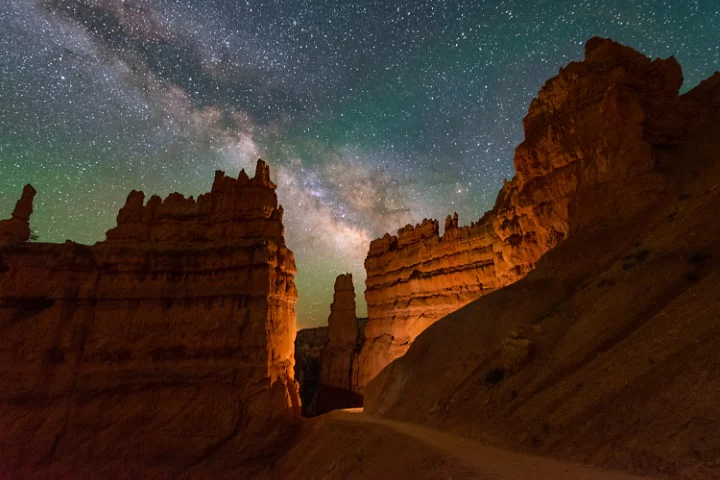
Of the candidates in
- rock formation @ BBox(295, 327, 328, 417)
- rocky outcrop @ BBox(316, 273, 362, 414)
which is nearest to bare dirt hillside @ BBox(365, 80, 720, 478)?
rocky outcrop @ BBox(316, 273, 362, 414)

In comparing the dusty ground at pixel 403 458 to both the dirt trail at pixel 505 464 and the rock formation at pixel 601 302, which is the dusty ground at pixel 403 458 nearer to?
the dirt trail at pixel 505 464

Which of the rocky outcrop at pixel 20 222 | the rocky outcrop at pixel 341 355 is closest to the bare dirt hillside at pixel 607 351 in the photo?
the rocky outcrop at pixel 341 355

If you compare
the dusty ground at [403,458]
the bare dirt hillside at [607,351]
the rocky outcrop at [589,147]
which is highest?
the rocky outcrop at [589,147]

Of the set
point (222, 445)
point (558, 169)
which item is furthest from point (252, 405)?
point (558, 169)

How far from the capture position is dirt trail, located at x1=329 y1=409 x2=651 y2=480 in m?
8.52

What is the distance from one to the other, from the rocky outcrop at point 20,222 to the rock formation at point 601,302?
103ft

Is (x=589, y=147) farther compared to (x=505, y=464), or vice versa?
(x=589, y=147)

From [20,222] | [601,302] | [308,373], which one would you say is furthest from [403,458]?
[308,373]

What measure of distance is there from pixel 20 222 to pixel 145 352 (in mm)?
18569

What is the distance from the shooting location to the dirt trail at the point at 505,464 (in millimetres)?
8523

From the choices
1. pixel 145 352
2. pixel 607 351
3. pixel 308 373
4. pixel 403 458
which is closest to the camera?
pixel 607 351

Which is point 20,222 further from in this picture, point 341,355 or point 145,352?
point 341,355

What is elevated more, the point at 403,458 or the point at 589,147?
the point at 589,147

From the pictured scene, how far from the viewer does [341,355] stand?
50.0 m
